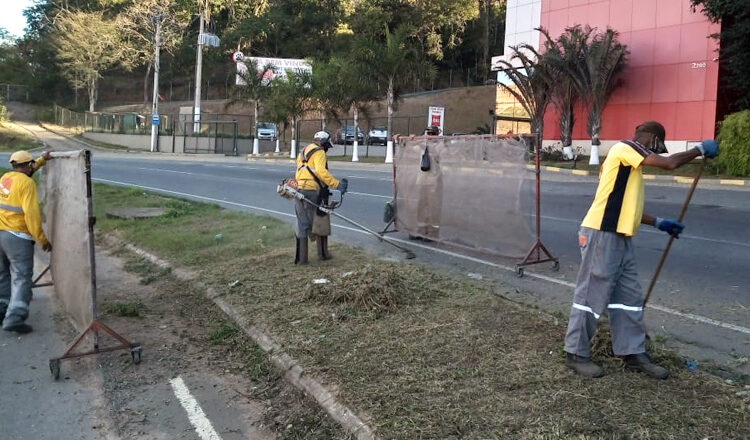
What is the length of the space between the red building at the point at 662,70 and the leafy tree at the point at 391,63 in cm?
762

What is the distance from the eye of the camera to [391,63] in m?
30.7

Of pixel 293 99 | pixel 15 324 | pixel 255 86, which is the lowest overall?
pixel 15 324

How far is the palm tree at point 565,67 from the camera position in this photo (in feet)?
81.7

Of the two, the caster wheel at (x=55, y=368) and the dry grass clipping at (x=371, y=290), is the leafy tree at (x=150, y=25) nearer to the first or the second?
the dry grass clipping at (x=371, y=290)

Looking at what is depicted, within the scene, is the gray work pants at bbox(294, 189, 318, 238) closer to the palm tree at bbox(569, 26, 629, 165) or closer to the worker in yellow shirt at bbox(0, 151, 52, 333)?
the worker in yellow shirt at bbox(0, 151, 52, 333)

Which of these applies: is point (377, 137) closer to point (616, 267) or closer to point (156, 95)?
point (156, 95)

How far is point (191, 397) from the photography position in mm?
4793

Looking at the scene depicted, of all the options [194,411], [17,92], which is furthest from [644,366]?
[17,92]

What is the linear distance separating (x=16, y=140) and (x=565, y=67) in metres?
41.6

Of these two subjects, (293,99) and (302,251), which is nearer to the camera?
(302,251)

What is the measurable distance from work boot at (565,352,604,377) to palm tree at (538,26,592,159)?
874 inches

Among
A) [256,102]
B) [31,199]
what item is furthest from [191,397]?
[256,102]

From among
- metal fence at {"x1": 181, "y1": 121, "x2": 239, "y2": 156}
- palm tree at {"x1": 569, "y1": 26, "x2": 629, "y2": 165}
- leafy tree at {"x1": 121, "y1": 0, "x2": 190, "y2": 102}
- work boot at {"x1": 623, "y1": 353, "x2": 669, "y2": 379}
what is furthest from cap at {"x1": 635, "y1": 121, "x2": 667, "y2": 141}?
leafy tree at {"x1": 121, "y1": 0, "x2": 190, "y2": 102}

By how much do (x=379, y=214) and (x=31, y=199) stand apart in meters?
7.65
